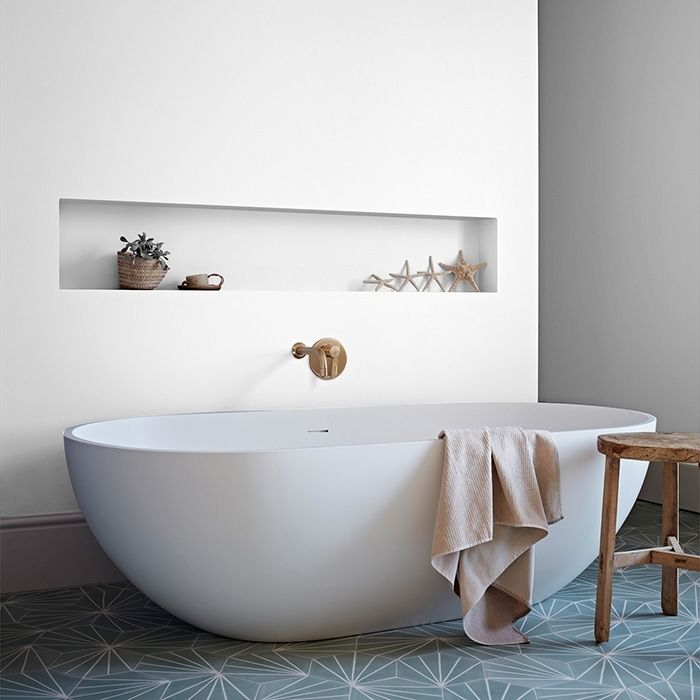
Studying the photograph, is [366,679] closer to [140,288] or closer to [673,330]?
[140,288]

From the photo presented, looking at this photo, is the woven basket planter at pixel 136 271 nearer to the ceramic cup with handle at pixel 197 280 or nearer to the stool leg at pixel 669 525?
the ceramic cup with handle at pixel 197 280

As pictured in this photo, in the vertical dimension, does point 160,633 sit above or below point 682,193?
below

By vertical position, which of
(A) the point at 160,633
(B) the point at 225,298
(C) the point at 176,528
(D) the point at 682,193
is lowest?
(A) the point at 160,633

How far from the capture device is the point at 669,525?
283 cm

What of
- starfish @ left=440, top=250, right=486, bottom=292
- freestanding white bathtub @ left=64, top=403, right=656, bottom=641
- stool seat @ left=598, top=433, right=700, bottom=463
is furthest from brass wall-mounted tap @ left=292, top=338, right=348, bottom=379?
stool seat @ left=598, top=433, right=700, bottom=463

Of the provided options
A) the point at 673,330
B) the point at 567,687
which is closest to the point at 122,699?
the point at 567,687

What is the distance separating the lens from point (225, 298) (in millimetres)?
3508

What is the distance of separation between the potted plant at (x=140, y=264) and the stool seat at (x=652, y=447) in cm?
170

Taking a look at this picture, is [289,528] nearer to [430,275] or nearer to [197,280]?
[197,280]

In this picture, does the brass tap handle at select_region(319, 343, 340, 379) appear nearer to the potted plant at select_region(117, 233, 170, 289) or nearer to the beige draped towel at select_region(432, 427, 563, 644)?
the potted plant at select_region(117, 233, 170, 289)

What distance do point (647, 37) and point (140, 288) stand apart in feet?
9.38

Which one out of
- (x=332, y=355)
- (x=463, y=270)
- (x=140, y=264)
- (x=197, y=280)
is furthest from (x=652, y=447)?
(x=140, y=264)

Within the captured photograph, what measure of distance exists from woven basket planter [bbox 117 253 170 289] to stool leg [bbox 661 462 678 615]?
1.88 metres

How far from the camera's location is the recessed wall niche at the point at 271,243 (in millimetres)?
3508
